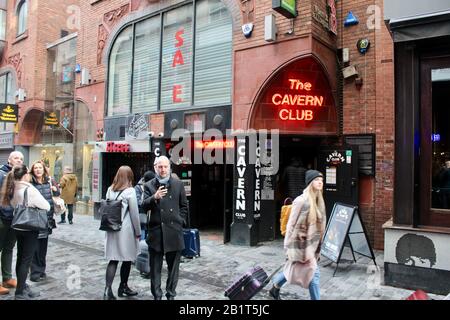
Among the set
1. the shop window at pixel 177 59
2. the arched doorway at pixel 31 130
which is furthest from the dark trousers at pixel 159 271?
the arched doorway at pixel 31 130

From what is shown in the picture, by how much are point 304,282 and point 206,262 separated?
115 inches

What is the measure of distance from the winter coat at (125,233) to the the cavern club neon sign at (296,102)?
4.30 m

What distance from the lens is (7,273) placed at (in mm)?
5395

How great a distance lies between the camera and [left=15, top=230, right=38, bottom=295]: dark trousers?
4.86 metres

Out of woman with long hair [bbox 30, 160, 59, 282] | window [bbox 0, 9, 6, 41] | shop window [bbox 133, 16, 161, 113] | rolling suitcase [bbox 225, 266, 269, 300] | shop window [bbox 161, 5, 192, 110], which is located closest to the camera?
rolling suitcase [bbox 225, 266, 269, 300]

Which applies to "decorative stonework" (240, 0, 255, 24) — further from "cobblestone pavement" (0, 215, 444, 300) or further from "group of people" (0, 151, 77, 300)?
"group of people" (0, 151, 77, 300)

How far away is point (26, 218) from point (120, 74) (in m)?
7.72

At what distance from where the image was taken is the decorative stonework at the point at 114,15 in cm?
1151

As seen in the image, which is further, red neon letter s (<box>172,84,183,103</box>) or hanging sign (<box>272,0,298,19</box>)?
red neon letter s (<box>172,84,183,103</box>)

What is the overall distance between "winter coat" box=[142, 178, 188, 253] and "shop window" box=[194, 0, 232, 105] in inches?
175

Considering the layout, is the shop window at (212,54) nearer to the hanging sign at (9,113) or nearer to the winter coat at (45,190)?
the winter coat at (45,190)

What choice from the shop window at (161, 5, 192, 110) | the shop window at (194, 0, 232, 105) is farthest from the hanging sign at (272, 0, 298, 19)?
the shop window at (161, 5, 192, 110)

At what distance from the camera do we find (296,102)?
8.15m

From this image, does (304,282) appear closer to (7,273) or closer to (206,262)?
(206,262)
